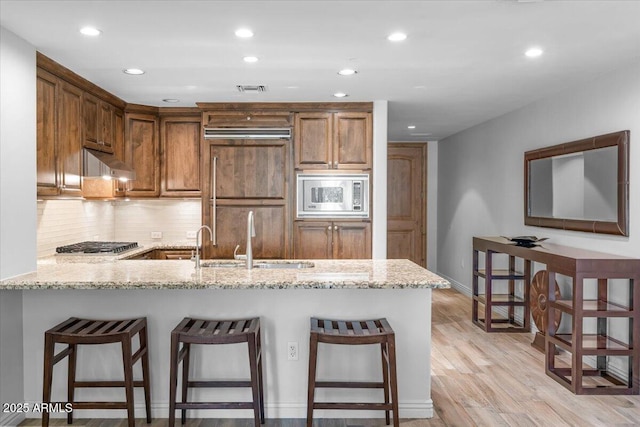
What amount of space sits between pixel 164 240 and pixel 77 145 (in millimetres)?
1954

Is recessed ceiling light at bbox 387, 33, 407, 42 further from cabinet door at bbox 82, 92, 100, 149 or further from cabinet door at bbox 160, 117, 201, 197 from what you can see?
cabinet door at bbox 160, 117, 201, 197

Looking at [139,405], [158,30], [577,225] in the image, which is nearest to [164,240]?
[139,405]

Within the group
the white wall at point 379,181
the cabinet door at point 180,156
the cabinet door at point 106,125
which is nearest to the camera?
the cabinet door at point 106,125

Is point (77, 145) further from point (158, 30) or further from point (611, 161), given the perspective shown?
point (611, 161)

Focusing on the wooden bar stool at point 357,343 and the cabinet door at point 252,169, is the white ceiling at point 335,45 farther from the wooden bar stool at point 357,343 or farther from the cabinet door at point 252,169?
the wooden bar stool at point 357,343

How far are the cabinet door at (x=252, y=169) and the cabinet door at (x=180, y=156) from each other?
0.47 meters

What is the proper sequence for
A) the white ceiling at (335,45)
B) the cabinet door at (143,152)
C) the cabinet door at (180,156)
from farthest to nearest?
1. the cabinet door at (180,156)
2. the cabinet door at (143,152)
3. the white ceiling at (335,45)

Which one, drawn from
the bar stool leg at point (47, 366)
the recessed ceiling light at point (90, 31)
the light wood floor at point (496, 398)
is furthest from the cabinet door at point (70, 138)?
the light wood floor at point (496, 398)

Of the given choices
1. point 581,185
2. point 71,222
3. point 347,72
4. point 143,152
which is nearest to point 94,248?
point 71,222

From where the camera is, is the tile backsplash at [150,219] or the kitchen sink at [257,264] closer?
the kitchen sink at [257,264]

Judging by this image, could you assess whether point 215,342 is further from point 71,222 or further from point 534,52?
point 71,222

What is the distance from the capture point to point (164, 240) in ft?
19.0

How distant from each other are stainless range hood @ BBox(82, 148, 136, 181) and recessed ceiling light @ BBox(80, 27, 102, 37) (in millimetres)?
1506

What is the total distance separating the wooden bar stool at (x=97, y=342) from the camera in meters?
2.64
